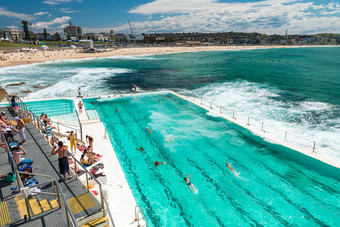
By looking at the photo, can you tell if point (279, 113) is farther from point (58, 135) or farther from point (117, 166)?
point (58, 135)

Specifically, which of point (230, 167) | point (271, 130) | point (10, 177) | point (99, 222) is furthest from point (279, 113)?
point (10, 177)

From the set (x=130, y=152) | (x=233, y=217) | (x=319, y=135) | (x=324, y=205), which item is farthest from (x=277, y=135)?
(x=130, y=152)

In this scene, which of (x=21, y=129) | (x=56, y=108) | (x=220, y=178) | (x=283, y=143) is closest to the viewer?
(x=21, y=129)

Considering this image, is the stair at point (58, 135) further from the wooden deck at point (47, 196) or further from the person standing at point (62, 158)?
the person standing at point (62, 158)

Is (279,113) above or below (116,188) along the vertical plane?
below

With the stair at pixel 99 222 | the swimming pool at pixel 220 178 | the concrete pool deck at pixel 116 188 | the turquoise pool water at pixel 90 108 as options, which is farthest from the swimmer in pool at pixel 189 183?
the turquoise pool water at pixel 90 108

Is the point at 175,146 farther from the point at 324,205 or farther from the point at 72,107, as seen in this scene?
the point at 72,107
